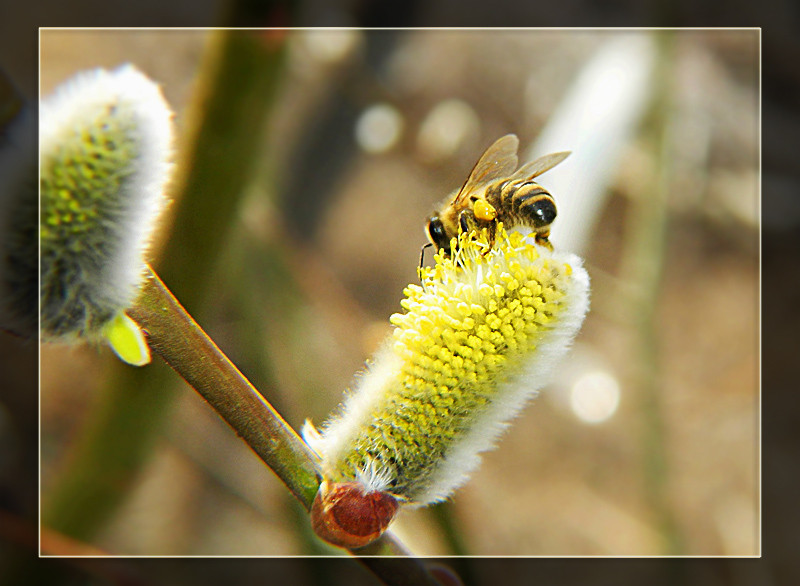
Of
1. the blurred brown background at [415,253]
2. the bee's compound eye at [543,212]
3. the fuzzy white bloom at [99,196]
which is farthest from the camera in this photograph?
the blurred brown background at [415,253]

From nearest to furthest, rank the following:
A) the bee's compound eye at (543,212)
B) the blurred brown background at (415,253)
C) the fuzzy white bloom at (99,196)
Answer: the fuzzy white bloom at (99,196) → the bee's compound eye at (543,212) → the blurred brown background at (415,253)

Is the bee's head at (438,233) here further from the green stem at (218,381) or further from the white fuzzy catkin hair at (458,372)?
the green stem at (218,381)

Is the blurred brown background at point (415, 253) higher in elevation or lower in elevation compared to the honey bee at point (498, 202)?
lower

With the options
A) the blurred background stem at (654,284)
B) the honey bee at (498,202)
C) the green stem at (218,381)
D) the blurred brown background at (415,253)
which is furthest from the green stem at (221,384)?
the blurred background stem at (654,284)

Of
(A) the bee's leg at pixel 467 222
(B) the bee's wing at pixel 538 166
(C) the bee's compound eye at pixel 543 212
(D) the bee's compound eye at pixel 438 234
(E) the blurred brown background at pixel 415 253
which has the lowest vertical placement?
(E) the blurred brown background at pixel 415 253

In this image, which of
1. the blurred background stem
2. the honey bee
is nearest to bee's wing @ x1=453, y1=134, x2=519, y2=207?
the honey bee
